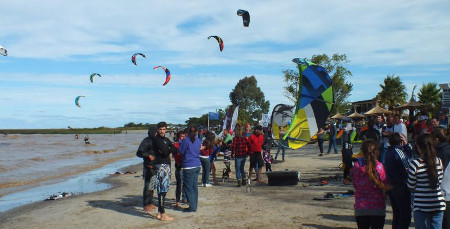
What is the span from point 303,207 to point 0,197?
10.7 metres

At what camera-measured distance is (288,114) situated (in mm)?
15195

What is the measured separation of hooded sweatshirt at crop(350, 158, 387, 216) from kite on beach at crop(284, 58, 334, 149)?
493 cm

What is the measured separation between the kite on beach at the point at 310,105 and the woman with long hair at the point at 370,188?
4.93 meters

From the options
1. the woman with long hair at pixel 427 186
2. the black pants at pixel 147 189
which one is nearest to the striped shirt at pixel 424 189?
the woman with long hair at pixel 427 186

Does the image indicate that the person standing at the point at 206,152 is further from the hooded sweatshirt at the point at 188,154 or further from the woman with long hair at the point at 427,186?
the woman with long hair at the point at 427,186

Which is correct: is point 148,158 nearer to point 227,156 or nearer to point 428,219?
point 428,219

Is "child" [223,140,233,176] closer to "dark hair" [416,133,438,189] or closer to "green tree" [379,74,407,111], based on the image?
"dark hair" [416,133,438,189]

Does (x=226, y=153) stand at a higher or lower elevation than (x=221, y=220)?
higher

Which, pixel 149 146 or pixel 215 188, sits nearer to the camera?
pixel 149 146

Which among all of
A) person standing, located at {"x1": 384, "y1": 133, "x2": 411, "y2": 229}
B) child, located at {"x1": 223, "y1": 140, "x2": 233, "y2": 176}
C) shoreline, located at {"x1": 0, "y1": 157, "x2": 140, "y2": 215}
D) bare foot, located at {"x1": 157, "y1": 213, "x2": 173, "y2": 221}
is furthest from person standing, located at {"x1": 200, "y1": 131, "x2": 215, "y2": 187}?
person standing, located at {"x1": 384, "y1": 133, "x2": 411, "y2": 229}

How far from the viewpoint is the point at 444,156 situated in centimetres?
492

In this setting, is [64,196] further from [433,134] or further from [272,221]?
[433,134]

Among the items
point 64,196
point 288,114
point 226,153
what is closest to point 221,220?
point 226,153

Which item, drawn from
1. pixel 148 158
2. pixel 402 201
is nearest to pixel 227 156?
pixel 148 158
